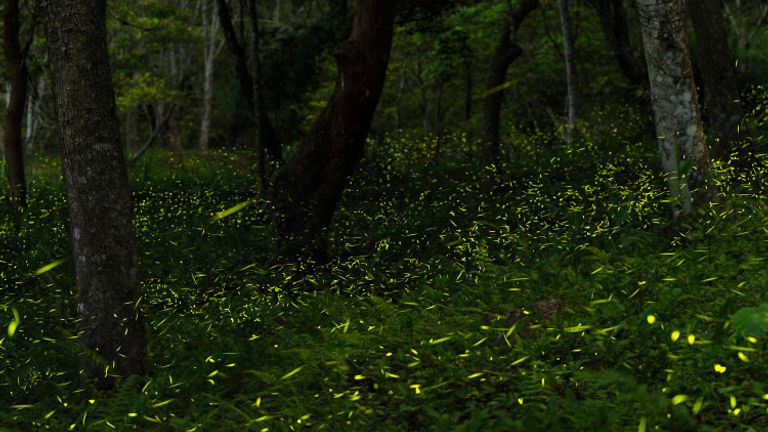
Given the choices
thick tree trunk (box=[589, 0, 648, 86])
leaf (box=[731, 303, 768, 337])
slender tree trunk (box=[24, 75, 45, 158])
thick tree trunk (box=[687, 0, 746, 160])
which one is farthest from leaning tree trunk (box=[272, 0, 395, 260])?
slender tree trunk (box=[24, 75, 45, 158])

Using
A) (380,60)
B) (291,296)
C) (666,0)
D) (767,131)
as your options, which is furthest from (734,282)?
(767,131)

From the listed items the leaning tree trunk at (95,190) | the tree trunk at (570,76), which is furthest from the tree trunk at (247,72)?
the tree trunk at (570,76)

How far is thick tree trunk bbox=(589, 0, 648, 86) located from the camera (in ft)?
39.7

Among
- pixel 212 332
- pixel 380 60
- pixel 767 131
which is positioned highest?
pixel 380 60

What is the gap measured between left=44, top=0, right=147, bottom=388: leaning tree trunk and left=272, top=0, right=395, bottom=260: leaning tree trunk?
2677mm

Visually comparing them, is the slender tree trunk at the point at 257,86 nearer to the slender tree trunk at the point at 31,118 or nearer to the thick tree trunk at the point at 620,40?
the thick tree trunk at the point at 620,40

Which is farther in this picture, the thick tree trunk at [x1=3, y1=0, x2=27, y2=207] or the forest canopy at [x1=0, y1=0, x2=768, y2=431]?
the thick tree trunk at [x1=3, y1=0, x2=27, y2=207]

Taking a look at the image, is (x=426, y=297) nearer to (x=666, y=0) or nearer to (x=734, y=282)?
(x=734, y=282)

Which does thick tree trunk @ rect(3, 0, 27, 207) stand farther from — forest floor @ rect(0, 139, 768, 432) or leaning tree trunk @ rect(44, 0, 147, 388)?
leaning tree trunk @ rect(44, 0, 147, 388)

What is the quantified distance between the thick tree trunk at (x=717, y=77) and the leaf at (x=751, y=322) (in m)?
4.58

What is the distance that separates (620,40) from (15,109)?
10.9m

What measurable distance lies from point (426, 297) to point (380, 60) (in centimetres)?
Answer: 299

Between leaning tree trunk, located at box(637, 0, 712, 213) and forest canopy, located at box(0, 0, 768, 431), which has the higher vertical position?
leaning tree trunk, located at box(637, 0, 712, 213)

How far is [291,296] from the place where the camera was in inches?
240
